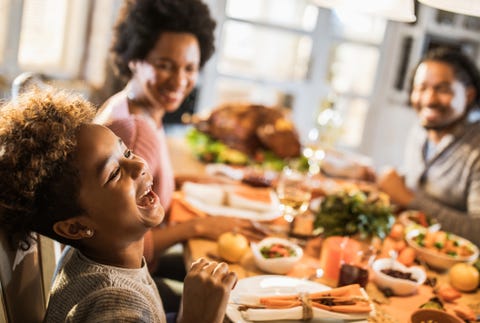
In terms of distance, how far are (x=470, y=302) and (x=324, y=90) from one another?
10.1 ft

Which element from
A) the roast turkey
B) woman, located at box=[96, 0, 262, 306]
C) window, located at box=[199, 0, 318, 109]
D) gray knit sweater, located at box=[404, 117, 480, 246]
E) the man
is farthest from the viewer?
window, located at box=[199, 0, 318, 109]

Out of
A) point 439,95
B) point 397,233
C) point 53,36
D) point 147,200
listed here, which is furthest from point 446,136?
point 53,36

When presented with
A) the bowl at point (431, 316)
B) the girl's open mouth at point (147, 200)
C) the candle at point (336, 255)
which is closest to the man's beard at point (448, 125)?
the candle at point (336, 255)

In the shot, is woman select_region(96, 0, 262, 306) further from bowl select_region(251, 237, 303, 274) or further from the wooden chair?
the wooden chair

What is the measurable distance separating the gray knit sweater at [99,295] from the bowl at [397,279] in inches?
24.7

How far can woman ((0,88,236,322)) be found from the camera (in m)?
1.02

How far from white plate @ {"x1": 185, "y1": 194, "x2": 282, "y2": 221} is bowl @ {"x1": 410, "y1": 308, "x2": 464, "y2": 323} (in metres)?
0.75

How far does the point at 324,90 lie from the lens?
4426 millimetres

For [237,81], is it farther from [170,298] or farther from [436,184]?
[170,298]

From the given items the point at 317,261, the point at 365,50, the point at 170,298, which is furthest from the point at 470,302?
the point at 365,50

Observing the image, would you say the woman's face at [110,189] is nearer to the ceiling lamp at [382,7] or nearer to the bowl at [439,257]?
the ceiling lamp at [382,7]

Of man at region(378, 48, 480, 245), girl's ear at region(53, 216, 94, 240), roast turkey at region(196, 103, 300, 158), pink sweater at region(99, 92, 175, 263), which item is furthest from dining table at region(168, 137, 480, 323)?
roast turkey at region(196, 103, 300, 158)

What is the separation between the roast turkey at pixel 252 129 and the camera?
9.17ft

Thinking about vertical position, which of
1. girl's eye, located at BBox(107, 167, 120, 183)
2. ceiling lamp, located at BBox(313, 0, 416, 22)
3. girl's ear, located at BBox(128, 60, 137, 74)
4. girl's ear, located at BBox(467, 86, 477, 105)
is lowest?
girl's eye, located at BBox(107, 167, 120, 183)
